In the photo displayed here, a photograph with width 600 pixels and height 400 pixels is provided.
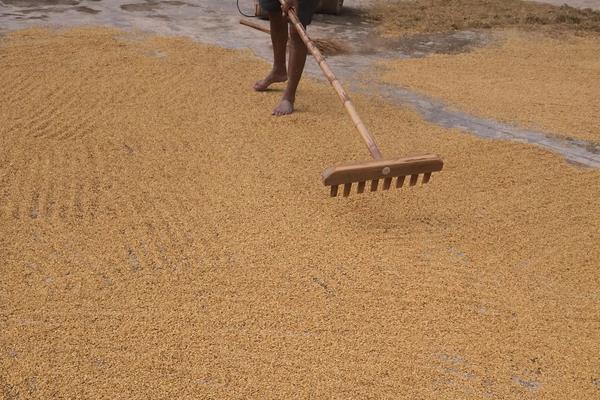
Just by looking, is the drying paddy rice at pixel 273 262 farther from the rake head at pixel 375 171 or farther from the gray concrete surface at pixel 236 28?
the gray concrete surface at pixel 236 28

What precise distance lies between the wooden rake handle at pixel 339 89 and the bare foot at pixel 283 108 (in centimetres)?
53

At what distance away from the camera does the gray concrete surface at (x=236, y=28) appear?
399 cm

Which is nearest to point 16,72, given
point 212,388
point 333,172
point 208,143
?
point 208,143

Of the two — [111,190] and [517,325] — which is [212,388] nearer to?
[517,325]

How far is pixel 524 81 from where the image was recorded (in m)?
4.12

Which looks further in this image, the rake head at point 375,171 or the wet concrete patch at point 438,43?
the wet concrete patch at point 438,43

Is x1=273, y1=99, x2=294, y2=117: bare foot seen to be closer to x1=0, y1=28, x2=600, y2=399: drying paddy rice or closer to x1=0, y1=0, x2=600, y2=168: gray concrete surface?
x1=0, y1=28, x2=600, y2=399: drying paddy rice

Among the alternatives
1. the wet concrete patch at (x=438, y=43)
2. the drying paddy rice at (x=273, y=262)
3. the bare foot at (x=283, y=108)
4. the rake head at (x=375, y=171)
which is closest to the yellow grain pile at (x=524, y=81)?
the wet concrete patch at (x=438, y=43)

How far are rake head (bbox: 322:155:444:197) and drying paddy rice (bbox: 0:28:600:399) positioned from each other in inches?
8.8

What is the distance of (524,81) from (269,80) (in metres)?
2.00

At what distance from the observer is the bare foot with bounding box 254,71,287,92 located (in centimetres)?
367

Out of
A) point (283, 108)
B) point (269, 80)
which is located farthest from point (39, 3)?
point (283, 108)

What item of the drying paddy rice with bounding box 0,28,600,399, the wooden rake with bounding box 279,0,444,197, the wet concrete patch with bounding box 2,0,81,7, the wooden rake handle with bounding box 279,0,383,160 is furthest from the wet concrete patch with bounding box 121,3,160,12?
the wooden rake with bounding box 279,0,444,197

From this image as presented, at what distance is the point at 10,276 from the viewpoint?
6.24 ft
